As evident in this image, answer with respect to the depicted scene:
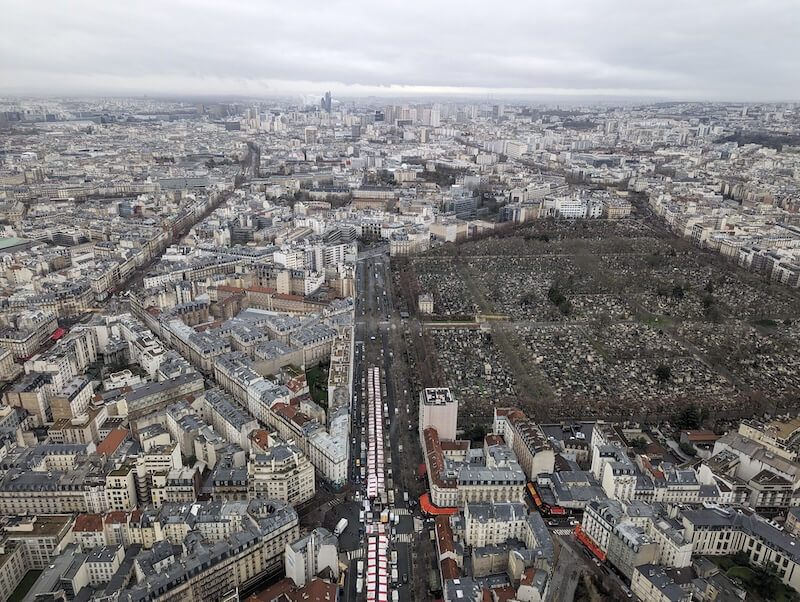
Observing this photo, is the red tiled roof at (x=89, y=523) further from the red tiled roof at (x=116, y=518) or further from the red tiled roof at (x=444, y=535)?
the red tiled roof at (x=444, y=535)

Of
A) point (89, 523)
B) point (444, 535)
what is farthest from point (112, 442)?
point (444, 535)

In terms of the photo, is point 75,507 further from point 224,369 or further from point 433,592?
point 433,592

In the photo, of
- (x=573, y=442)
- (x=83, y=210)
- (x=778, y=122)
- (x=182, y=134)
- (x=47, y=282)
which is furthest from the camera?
(x=778, y=122)

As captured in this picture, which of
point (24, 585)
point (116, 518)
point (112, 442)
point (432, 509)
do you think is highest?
point (116, 518)

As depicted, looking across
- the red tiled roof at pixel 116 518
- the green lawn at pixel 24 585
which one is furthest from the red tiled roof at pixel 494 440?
the green lawn at pixel 24 585

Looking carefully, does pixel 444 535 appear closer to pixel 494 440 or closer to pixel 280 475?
pixel 494 440

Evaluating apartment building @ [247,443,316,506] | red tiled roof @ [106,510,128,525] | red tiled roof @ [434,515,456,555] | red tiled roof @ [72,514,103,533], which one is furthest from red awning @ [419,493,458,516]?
red tiled roof @ [72,514,103,533]

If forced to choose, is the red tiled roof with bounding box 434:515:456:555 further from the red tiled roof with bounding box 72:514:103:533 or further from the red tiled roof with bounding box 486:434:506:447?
the red tiled roof with bounding box 72:514:103:533

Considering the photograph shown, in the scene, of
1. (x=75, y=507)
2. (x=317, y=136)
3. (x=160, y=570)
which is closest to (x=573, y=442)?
(x=160, y=570)
